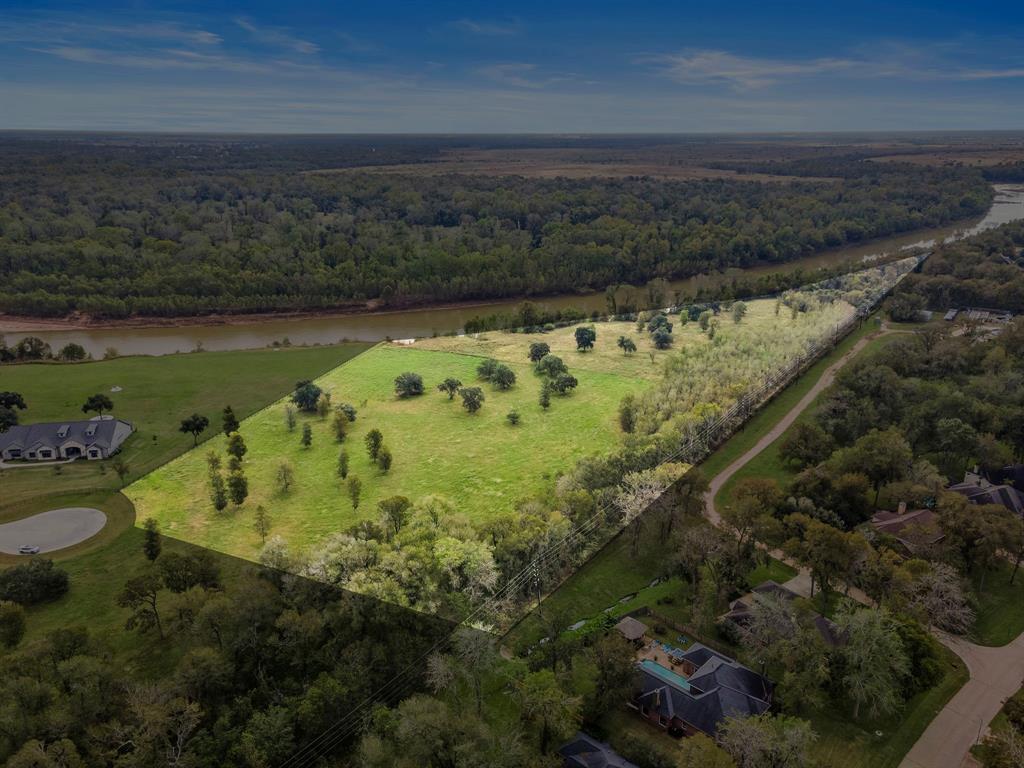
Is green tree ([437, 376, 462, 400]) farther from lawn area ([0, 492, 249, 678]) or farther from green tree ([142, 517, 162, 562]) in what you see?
green tree ([142, 517, 162, 562])

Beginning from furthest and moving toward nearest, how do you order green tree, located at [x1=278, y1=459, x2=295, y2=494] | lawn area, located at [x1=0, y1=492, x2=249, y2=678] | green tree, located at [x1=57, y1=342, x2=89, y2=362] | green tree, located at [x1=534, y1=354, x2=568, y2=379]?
1. green tree, located at [x1=57, y1=342, x2=89, y2=362]
2. green tree, located at [x1=534, y1=354, x2=568, y2=379]
3. green tree, located at [x1=278, y1=459, x2=295, y2=494]
4. lawn area, located at [x1=0, y1=492, x2=249, y2=678]

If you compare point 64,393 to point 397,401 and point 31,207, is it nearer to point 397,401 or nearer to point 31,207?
point 397,401

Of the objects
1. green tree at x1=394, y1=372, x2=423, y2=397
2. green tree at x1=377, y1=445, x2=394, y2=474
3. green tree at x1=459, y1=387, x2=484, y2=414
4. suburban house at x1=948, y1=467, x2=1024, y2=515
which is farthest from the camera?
green tree at x1=394, y1=372, x2=423, y2=397

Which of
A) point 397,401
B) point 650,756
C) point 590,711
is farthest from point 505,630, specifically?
point 397,401

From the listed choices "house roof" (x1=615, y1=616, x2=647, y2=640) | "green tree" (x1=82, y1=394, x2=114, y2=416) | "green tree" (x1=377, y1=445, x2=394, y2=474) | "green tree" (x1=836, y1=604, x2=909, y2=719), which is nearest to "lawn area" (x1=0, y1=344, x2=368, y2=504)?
"green tree" (x1=82, y1=394, x2=114, y2=416)

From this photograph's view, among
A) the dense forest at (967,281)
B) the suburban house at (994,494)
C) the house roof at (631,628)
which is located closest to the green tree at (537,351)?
the house roof at (631,628)

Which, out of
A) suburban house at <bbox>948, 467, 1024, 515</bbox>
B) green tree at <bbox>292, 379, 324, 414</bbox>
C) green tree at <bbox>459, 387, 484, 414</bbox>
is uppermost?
green tree at <bbox>292, 379, 324, 414</bbox>

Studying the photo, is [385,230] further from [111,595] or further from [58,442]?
[111,595]
